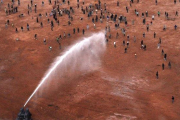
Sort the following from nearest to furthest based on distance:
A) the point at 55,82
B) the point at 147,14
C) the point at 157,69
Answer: the point at 55,82 < the point at 157,69 < the point at 147,14

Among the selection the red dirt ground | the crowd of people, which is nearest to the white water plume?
the red dirt ground

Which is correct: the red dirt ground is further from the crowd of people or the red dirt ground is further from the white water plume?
the white water plume

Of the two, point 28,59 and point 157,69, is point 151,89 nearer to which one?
point 157,69

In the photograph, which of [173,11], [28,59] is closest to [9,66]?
[28,59]

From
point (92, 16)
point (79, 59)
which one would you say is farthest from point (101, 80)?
point (92, 16)

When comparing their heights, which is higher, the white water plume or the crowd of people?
the crowd of people

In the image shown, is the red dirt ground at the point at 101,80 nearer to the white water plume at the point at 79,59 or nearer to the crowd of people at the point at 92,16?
the crowd of people at the point at 92,16

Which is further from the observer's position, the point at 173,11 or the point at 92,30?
the point at 173,11
